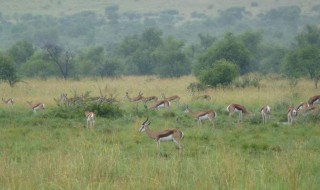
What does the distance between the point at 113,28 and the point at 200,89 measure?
60.6m

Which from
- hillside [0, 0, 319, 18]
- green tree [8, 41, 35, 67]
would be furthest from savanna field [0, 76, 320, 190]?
hillside [0, 0, 319, 18]

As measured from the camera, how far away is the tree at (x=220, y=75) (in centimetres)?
2297

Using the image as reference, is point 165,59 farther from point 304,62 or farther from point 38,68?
point 304,62

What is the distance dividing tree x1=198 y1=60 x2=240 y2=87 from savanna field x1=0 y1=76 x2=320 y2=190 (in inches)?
59.6

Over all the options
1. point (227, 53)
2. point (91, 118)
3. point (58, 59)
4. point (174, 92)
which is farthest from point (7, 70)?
point (91, 118)

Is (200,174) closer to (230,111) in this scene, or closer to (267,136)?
(267,136)

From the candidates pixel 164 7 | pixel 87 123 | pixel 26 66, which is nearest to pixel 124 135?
pixel 87 123

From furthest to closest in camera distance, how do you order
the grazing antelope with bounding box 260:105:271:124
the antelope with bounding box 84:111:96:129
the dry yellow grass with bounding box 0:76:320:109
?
the dry yellow grass with bounding box 0:76:320:109 < the grazing antelope with bounding box 260:105:271:124 < the antelope with bounding box 84:111:96:129

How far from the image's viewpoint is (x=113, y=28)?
8150 centimetres

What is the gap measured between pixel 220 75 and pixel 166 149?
1313 cm

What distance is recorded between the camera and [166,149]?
1030 cm

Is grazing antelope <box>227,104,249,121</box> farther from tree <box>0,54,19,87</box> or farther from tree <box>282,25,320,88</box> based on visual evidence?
tree <box>0,54,19,87</box>

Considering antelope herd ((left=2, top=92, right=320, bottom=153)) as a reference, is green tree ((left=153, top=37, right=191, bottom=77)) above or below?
below

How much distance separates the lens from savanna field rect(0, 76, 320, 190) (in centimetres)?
646
